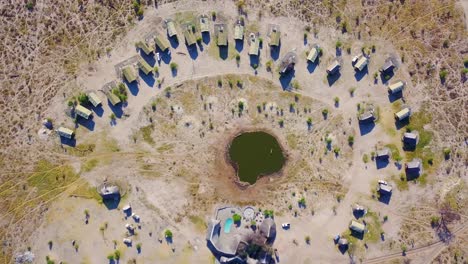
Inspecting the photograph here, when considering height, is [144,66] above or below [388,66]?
above

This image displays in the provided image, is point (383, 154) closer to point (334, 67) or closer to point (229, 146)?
point (334, 67)

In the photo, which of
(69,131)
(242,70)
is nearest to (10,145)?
(69,131)

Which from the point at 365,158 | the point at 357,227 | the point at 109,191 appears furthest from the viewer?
the point at 365,158

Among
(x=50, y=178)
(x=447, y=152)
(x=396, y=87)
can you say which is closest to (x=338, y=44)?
(x=396, y=87)

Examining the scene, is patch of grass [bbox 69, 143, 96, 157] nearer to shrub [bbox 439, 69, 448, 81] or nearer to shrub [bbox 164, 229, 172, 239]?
shrub [bbox 164, 229, 172, 239]

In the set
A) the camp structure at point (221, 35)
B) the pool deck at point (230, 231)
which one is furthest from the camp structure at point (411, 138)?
the camp structure at point (221, 35)

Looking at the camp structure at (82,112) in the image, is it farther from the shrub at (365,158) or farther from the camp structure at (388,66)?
the camp structure at (388,66)
